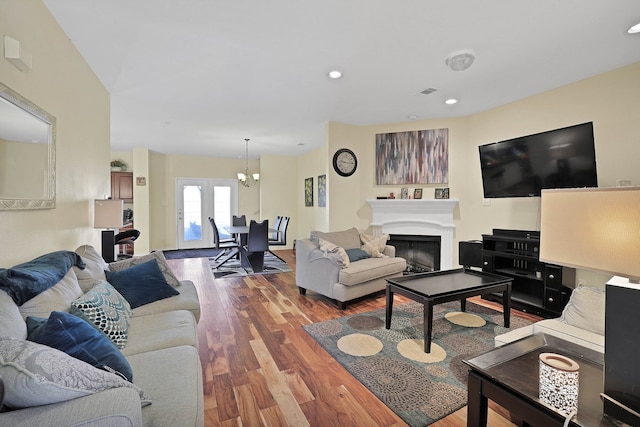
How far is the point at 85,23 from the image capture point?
2.21 meters

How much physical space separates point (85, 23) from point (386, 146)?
4.09 metres

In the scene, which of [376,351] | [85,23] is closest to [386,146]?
[376,351]

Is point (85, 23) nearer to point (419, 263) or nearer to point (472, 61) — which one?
point (472, 61)

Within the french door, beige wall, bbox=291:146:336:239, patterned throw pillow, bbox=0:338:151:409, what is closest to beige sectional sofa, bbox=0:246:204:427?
patterned throw pillow, bbox=0:338:151:409

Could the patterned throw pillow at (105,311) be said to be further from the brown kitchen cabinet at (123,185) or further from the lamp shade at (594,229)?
the brown kitchen cabinet at (123,185)

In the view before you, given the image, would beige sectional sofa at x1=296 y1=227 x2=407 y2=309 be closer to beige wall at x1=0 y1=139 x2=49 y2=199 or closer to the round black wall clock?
the round black wall clock

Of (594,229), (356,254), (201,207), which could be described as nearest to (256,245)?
(356,254)

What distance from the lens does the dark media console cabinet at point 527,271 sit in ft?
10.1

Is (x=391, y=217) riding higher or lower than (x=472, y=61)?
lower

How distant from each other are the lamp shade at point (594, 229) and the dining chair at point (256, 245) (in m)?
4.32

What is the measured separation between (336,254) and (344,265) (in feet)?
0.53

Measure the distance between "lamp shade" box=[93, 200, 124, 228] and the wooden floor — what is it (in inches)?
53.5

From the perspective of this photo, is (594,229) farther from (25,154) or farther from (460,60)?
(25,154)

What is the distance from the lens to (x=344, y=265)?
11.4 ft
